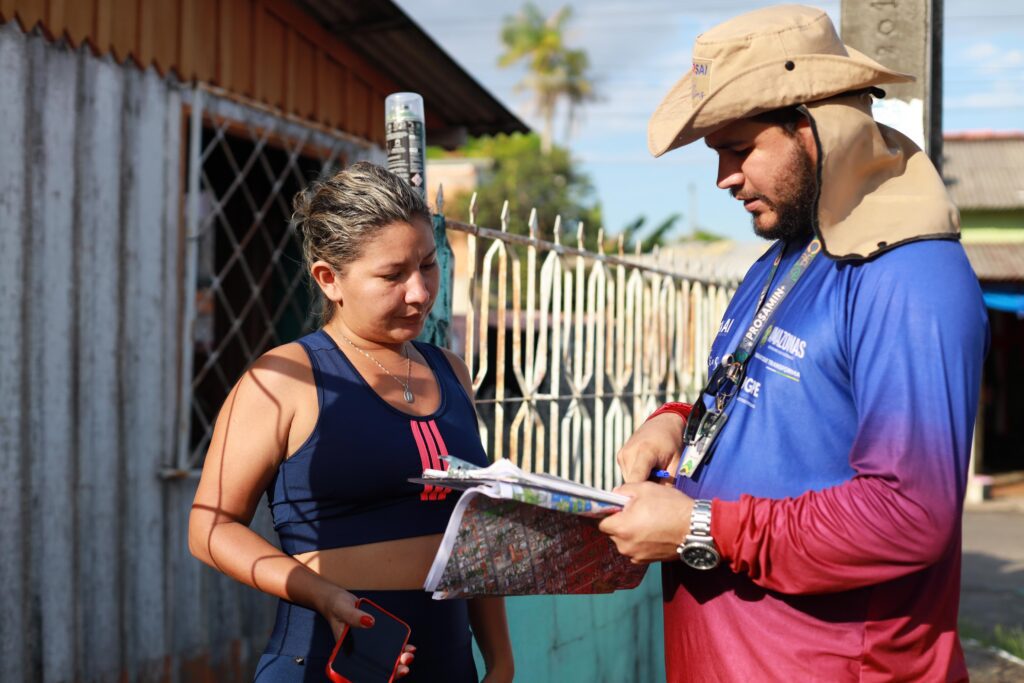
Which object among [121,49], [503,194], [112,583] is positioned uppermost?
[503,194]

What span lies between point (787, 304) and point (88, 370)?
3602 mm

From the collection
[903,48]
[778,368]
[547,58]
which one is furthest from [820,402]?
[547,58]

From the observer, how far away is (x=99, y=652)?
4.66 metres

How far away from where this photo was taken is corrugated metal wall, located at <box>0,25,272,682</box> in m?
4.30

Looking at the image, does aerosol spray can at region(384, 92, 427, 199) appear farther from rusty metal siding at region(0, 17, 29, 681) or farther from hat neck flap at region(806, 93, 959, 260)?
rusty metal siding at region(0, 17, 29, 681)

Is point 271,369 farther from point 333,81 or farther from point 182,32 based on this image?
point 333,81

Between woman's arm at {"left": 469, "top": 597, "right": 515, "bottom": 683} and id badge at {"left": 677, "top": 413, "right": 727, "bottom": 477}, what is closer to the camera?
id badge at {"left": 677, "top": 413, "right": 727, "bottom": 477}

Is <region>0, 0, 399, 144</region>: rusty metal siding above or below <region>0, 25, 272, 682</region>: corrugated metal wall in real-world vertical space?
above

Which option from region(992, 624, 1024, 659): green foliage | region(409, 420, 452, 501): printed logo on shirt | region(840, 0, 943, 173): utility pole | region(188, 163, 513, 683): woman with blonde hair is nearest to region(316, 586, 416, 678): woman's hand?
Answer: region(188, 163, 513, 683): woman with blonde hair

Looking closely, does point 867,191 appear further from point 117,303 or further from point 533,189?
point 533,189

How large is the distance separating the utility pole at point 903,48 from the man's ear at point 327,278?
2.75m

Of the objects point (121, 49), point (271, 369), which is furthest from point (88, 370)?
point (271, 369)

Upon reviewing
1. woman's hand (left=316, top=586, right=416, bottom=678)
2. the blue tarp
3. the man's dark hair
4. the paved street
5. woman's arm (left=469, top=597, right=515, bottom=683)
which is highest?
the blue tarp

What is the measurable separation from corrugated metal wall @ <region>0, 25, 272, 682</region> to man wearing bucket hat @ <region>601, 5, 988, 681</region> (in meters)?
3.22
